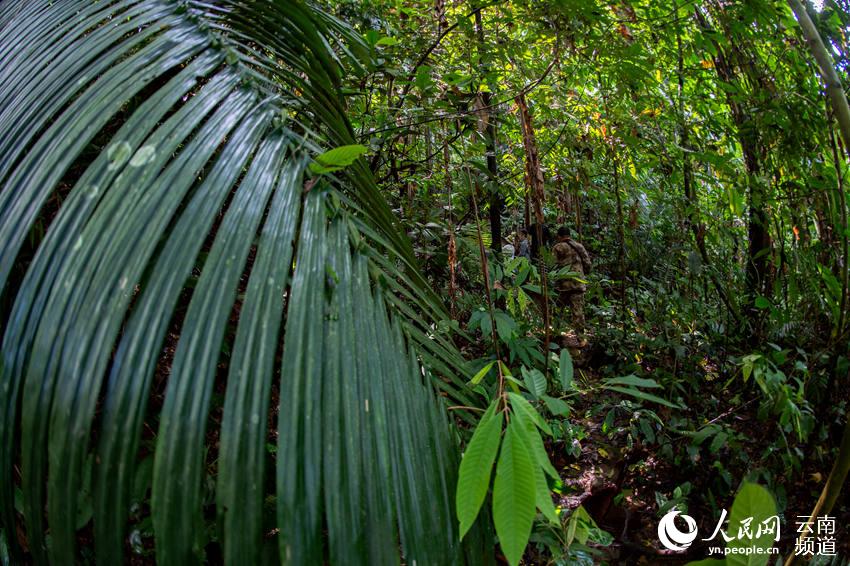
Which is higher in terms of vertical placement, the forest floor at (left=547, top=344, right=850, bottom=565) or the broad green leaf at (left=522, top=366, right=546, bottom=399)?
the broad green leaf at (left=522, top=366, right=546, bottom=399)

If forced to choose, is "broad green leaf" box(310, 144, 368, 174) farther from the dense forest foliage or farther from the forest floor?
the forest floor

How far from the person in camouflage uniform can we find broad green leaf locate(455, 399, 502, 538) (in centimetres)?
312

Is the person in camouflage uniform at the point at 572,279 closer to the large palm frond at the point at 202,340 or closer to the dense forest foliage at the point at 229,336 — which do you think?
the dense forest foliage at the point at 229,336

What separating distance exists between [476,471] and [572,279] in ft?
10.4

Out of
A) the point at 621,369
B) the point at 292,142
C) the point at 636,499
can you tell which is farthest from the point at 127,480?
the point at 621,369

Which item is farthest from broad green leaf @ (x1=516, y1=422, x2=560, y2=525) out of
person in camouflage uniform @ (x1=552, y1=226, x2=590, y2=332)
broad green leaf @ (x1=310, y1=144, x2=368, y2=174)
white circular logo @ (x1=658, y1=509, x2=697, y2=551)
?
person in camouflage uniform @ (x1=552, y1=226, x2=590, y2=332)

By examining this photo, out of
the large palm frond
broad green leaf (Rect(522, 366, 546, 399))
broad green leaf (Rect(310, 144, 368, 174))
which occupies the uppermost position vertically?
broad green leaf (Rect(310, 144, 368, 174))

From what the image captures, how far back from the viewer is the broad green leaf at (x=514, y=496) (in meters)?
0.49

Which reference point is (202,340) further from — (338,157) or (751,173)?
(751,173)

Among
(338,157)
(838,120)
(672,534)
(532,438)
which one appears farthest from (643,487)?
(338,157)

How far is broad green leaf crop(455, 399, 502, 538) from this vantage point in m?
0.48

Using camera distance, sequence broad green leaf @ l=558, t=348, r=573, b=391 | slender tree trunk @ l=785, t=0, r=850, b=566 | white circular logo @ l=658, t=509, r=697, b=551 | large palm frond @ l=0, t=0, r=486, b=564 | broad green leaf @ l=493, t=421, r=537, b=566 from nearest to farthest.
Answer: large palm frond @ l=0, t=0, r=486, b=564 → broad green leaf @ l=493, t=421, r=537, b=566 → slender tree trunk @ l=785, t=0, r=850, b=566 → broad green leaf @ l=558, t=348, r=573, b=391 → white circular logo @ l=658, t=509, r=697, b=551

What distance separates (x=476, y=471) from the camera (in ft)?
1.65

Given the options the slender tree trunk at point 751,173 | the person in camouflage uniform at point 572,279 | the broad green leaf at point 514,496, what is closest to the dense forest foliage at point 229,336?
the broad green leaf at point 514,496
